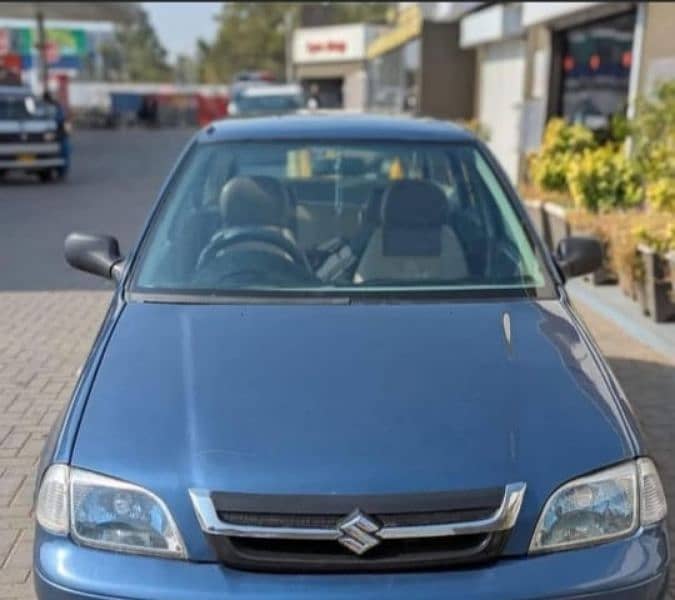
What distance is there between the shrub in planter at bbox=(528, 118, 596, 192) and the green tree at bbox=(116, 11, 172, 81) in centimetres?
10412

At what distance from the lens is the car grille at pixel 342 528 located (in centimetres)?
201

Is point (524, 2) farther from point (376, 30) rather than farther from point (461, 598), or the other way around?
point (376, 30)

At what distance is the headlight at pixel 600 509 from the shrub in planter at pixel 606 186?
234 inches

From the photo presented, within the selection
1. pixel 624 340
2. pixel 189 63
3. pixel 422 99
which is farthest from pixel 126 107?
pixel 189 63

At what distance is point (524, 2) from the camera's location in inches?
543

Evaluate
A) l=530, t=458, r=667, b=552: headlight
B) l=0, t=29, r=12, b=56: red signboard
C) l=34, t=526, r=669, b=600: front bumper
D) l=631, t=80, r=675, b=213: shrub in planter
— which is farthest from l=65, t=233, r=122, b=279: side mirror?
l=0, t=29, r=12, b=56: red signboard

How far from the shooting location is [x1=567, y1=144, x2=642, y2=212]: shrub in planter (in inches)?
307

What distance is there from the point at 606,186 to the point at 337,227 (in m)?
4.80

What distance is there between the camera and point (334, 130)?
3814mm

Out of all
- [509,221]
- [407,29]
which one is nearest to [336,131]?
[509,221]

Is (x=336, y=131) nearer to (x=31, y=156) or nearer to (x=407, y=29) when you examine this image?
(x=31, y=156)

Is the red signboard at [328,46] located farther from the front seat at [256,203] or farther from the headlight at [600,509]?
the headlight at [600,509]

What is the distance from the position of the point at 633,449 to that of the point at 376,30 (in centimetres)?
4253

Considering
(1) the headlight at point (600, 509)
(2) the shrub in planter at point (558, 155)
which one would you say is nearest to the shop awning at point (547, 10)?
(2) the shrub in planter at point (558, 155)
